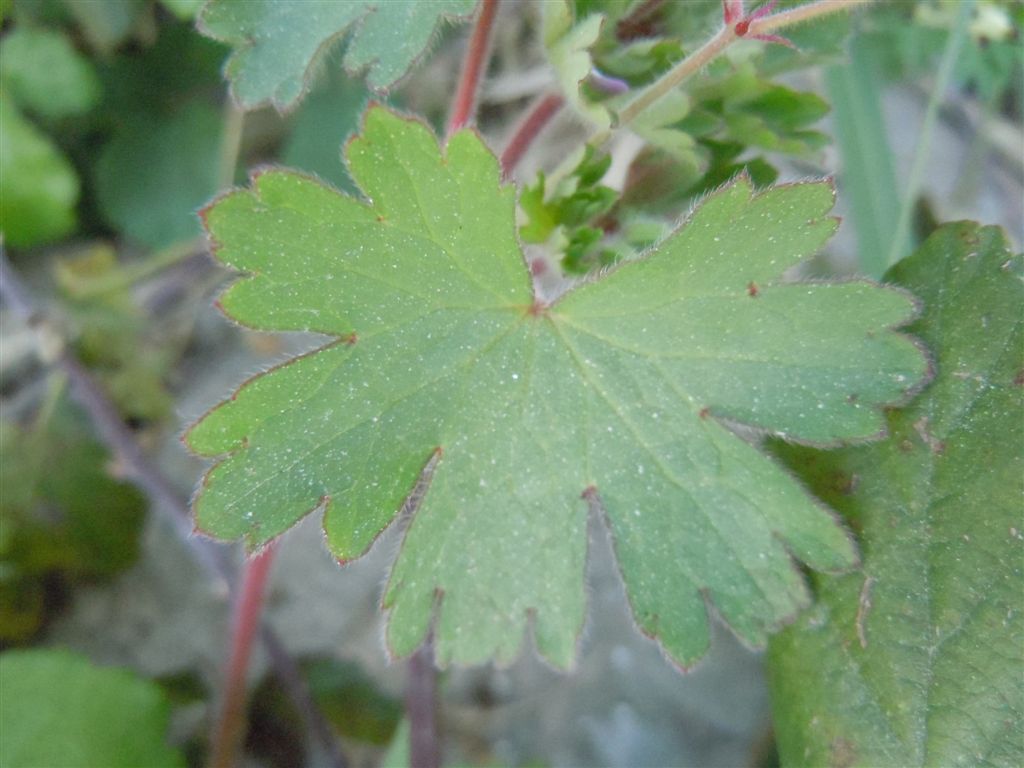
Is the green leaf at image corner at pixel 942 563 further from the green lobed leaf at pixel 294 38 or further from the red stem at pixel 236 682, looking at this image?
the red stem at pixel 236 682

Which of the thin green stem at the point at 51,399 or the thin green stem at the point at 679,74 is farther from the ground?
the thin green stem at the point at 679,74

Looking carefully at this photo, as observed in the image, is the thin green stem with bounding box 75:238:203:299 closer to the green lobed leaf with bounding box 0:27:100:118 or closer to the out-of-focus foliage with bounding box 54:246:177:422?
the out-of-focus foliage with bounding box 54:246:177:422

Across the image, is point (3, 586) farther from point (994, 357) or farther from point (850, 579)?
point (994, 357)

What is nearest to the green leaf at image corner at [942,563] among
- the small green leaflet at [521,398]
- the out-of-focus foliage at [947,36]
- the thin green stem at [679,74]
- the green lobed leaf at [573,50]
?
the small green leaflet at [521,398]

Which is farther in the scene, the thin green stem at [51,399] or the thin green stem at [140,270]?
the thin green stem at [140,270]

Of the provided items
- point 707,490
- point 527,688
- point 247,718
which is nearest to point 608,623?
point 527,688

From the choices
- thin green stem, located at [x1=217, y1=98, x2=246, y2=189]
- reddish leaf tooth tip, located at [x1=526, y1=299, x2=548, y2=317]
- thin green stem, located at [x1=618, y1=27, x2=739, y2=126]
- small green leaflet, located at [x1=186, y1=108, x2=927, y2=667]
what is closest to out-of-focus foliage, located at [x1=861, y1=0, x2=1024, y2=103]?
thin green stem, located at [x1=618, y1=27, x2=739, y2=126]

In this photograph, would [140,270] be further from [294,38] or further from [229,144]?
[294,38]
